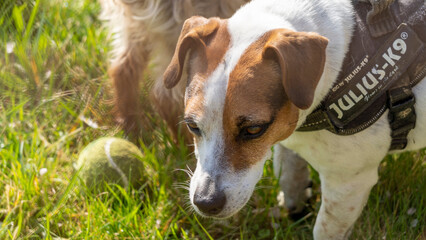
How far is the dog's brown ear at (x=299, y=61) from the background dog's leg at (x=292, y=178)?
3.57 ft

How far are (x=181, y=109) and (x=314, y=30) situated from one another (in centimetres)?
121

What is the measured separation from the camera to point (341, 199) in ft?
8.57

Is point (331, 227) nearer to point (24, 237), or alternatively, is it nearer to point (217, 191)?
point (217, 191)

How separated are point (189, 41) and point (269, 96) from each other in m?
0.43

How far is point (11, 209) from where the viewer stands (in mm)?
3090

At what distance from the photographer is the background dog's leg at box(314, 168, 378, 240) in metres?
2.56

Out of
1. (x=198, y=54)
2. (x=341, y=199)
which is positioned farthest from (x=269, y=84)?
(x=341, y=199)

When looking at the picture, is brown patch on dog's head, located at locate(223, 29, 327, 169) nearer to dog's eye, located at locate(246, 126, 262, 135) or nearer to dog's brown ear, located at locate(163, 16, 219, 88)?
dog's eye, located at locate(246, 126, 262, 135)

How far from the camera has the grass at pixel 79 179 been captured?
9.98 ft

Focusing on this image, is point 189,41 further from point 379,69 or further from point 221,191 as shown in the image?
point 379,69

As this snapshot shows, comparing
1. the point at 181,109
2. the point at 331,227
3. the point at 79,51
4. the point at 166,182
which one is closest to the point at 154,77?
the point at 181,109

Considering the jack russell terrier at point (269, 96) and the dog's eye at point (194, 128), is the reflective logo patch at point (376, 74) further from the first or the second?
the dog's eye at point (194, 128)

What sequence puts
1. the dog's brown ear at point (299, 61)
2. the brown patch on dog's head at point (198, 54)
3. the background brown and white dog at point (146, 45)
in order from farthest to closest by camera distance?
the background brown and white dog at point (146, 45), the brown patch on dog's head at point (198, 54), the dog's brown ear at point (299, 61)

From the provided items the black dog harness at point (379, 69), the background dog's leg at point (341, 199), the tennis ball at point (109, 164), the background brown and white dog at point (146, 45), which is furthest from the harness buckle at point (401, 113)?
the tennis ball at point (109, 164)
